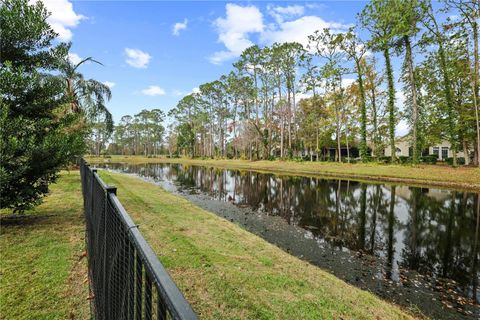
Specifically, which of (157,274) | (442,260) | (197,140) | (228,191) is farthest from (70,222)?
(197,140)

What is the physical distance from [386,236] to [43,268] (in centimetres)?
797

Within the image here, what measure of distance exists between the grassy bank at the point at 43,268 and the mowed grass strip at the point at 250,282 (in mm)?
1344

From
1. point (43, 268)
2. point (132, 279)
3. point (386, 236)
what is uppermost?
point (132, 279)

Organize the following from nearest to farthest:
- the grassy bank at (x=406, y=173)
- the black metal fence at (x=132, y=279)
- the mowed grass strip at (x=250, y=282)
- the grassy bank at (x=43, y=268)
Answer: the black metal fence at (x=132, y=279) → the grassy bank at (x=43, y=268) → the mowed grass strip at (x=250, y=282) → the grassy bank at (x=406, y=173)

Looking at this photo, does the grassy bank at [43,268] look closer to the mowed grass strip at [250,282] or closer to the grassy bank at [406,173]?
the mowed grass strip at [250,282]

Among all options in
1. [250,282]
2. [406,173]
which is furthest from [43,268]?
[406,173]

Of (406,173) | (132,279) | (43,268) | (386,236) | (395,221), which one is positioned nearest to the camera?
(132,279)

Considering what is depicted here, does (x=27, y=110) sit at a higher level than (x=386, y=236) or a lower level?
higher

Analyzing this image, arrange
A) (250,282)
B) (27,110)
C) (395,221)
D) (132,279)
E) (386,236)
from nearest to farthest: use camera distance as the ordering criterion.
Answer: (132,279) < (250,282) < (27,110) < (386,236) < (395,221)

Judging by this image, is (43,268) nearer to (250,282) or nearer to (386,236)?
(250,282)

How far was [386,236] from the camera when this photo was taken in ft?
24.2

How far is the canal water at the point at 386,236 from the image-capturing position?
179 inches

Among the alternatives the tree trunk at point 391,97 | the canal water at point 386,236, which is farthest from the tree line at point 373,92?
the canal water at point 386,236

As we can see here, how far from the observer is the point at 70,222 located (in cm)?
620
